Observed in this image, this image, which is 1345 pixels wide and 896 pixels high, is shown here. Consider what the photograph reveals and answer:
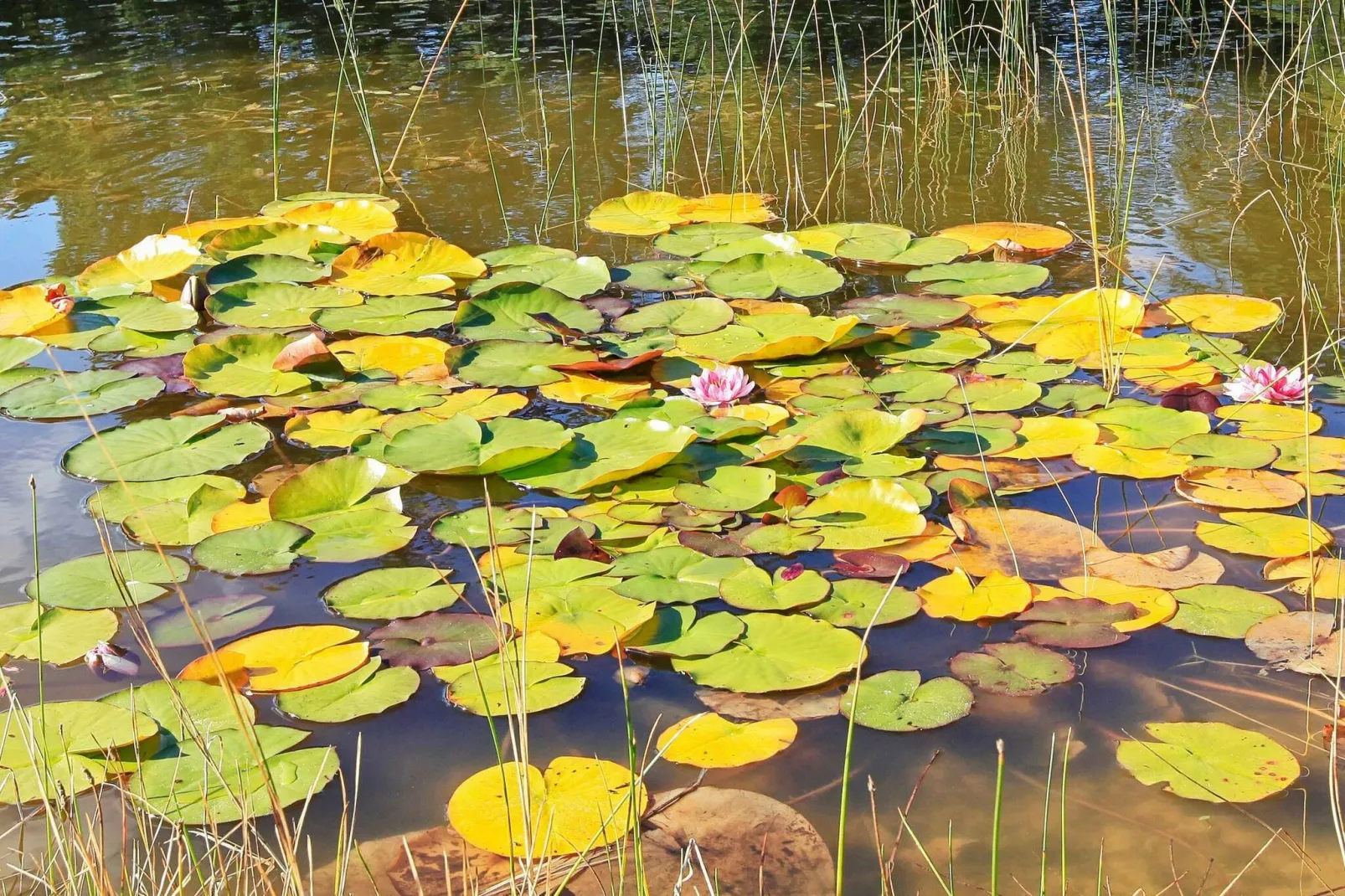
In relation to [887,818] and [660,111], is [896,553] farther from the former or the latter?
[660,111]

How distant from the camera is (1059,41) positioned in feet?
20.5

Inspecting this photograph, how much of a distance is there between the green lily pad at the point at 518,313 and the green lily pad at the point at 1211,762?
5.62ft

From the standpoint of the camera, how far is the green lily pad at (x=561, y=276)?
3.11 meters

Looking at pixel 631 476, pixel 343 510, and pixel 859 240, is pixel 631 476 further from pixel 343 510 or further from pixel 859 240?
pixel 859 240

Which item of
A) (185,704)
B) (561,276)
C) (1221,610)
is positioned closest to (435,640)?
(185,704)

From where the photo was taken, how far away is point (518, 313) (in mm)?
Answer: 2986

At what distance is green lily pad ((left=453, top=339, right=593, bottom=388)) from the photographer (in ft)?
8.73

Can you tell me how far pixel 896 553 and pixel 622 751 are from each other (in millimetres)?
642

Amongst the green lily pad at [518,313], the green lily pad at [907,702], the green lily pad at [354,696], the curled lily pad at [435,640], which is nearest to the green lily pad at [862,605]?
the green lily pad at [907,702]

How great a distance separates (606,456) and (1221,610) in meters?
1.09

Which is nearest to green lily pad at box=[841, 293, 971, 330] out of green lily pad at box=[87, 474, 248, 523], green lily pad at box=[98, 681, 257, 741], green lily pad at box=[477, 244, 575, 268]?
green lily pad at box=[477, 244, 575, 268]

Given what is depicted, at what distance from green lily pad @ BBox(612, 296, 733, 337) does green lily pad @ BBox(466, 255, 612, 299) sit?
17cm

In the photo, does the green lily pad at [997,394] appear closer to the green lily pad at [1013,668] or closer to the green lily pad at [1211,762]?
the green lily pad at [1013,668]

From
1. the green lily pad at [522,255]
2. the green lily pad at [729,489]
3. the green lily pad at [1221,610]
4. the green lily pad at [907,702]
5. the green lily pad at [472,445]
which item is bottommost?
the green lily pad at [1221,610]
